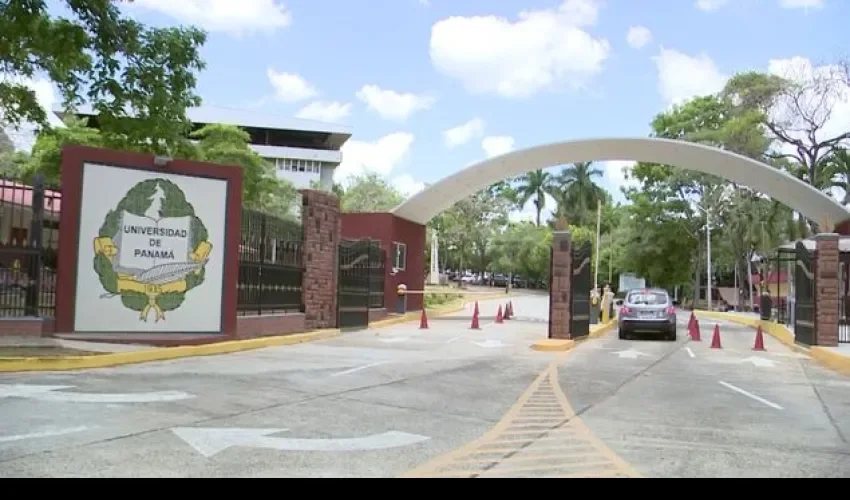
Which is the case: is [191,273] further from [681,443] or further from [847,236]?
[847,236]

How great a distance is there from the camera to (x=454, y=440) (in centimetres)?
714

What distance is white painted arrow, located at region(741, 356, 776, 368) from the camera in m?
15.6

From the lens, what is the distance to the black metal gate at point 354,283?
20.3 meters

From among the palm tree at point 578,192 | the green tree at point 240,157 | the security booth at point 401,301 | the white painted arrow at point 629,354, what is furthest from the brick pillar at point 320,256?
the palm tree at point 578,192

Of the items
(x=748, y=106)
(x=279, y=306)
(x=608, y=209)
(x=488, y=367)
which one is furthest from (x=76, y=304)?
(x=608, y=209)

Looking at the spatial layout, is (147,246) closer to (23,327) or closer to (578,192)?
(23,327)

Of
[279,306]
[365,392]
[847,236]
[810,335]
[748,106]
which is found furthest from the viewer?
[748,106]

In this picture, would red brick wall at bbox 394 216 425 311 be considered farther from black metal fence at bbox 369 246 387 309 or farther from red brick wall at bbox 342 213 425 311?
black metal fence at bbox 369 246 387 309

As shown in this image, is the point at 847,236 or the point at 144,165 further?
the point at 847,236

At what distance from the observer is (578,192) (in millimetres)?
78312

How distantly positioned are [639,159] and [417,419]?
2236cm

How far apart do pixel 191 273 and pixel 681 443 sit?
397 inches

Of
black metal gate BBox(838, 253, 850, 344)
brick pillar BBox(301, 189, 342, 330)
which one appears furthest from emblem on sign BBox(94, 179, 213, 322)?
black metal gate BBox(838, 253, 850, 344)

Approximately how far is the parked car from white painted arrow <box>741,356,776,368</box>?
4732mm
